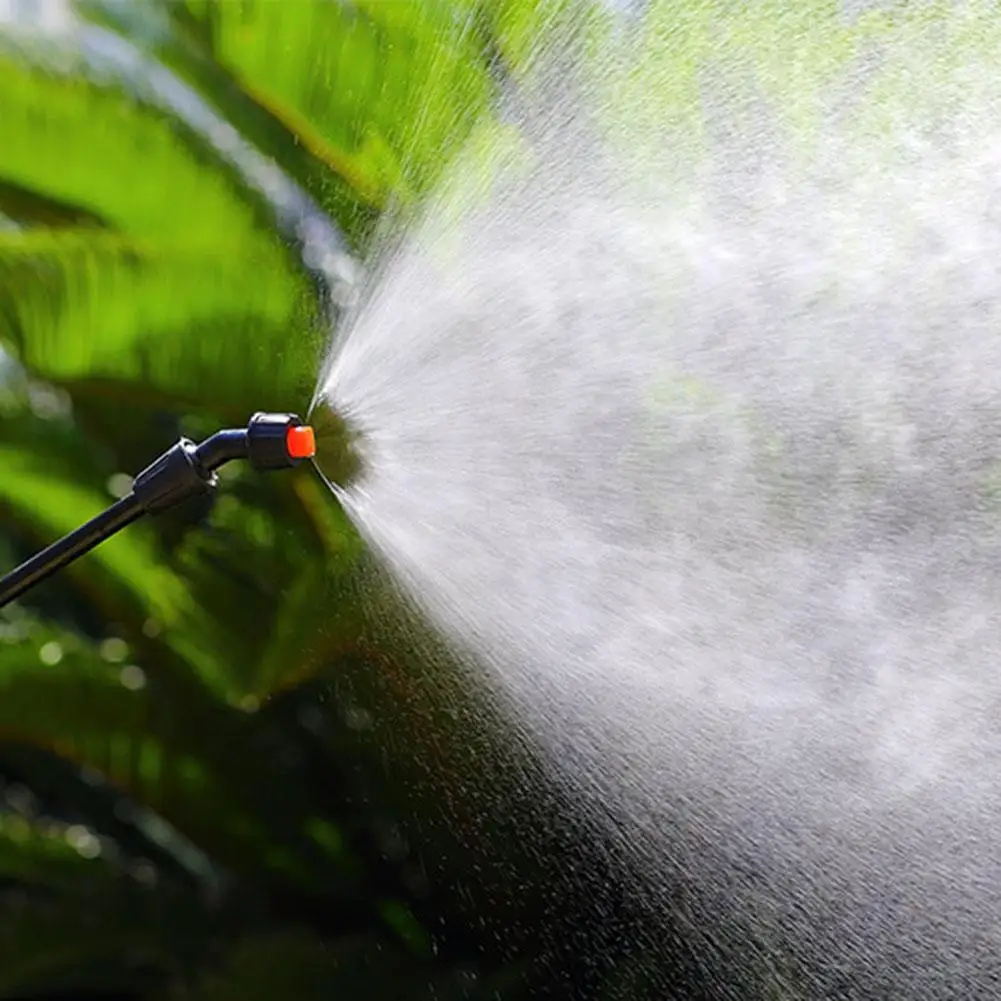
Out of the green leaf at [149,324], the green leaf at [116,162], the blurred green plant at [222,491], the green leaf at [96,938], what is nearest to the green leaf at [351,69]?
the blurred green plant at [222,491]

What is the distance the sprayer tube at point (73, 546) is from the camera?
4.41 feet

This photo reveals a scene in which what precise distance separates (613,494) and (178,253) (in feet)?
5.11

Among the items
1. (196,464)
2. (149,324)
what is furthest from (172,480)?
(149,324)

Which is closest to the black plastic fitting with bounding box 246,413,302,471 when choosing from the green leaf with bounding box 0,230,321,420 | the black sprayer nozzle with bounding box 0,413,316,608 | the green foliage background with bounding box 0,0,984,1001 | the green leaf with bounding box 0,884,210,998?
the black sprayer nozzle with bounding box 0,413,316,608

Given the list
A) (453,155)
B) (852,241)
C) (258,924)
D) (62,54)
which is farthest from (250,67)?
(258,924)

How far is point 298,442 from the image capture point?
132 cm

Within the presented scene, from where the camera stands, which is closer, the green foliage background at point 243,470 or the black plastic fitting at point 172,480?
the black plastic fitting at point 172,480

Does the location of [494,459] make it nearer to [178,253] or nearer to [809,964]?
[809,964]

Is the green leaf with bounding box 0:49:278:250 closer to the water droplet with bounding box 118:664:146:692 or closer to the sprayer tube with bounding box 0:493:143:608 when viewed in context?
the water droplet with bounding box 118:664:146:692

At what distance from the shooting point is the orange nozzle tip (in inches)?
51.8

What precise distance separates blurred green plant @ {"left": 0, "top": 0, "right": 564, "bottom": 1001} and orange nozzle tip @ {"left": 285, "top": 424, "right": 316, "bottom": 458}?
161 centimetres

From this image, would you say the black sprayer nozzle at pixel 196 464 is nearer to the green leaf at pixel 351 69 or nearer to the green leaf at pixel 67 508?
the green leaf at pixel 351 69

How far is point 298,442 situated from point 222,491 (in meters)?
2.69

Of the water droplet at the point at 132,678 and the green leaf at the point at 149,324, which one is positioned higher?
the green leaf at the point at 149,324
